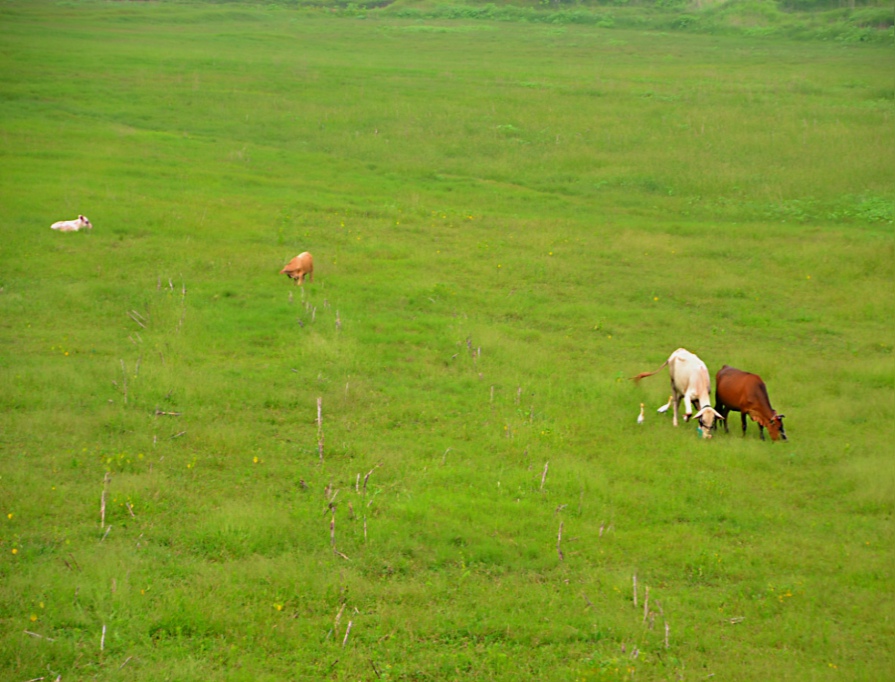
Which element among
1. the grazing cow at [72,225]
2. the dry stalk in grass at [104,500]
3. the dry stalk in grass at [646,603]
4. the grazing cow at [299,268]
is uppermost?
the grazing cow at [72,225]

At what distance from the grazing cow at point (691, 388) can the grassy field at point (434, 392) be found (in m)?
0.50

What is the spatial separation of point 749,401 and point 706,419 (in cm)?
81

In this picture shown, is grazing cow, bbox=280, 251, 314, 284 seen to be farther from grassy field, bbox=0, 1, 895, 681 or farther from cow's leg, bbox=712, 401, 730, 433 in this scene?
cow's leg, bbox=712, 401, 730, 433

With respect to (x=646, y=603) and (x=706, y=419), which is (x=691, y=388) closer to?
(x=706, y=419)

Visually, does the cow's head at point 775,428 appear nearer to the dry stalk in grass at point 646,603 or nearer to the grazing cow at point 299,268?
the dry stalk in grass at point 646,603

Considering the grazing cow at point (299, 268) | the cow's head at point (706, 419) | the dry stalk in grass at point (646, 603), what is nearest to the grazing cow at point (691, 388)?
the cow's head at point (706, 419)

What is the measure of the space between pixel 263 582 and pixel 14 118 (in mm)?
30258

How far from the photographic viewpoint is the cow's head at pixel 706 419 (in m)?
14.7

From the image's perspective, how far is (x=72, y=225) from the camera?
2291 centimetres

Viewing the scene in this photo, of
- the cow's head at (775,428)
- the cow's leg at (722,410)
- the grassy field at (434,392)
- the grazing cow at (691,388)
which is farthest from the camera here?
the cow's leg at (722,410)

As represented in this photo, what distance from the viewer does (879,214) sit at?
2828 centimetres

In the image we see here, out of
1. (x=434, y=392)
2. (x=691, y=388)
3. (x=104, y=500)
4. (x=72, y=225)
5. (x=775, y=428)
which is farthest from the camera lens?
(x=72, y=225)

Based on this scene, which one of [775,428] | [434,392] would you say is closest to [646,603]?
[775,428]

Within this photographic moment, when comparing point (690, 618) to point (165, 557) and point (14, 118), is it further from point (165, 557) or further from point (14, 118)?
point (14, 118)
